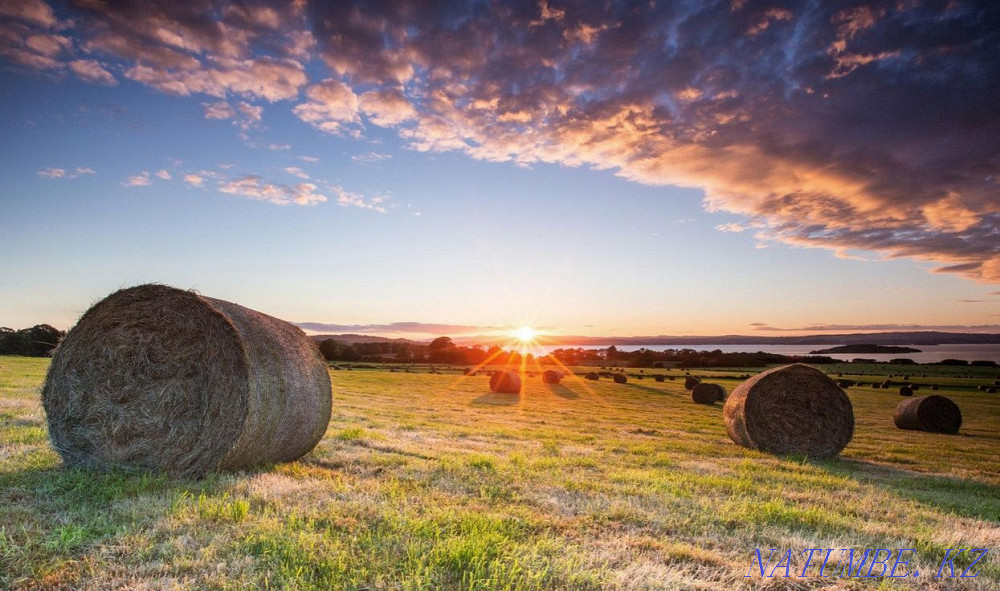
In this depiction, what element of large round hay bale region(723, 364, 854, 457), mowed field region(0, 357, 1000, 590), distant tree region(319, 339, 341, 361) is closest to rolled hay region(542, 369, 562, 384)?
large round hay bale region(723, 364, 854, 457)

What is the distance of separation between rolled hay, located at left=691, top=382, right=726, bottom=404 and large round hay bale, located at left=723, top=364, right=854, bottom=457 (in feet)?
64.6

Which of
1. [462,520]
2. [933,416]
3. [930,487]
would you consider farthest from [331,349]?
[462,520]

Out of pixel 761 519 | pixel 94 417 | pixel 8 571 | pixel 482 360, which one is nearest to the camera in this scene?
pixel 8 571

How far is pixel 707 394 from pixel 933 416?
12097 millimetres

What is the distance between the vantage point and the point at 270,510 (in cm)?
577

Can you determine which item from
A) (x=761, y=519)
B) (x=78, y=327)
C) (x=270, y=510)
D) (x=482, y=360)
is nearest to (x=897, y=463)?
(x=761, y=519)

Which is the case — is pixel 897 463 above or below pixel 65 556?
below

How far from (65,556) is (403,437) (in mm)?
8325

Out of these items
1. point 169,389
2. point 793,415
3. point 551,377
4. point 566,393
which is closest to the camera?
point 169,389

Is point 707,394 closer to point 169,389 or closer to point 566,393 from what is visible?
point 566,393

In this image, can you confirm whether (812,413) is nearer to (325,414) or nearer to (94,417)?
(325,414)

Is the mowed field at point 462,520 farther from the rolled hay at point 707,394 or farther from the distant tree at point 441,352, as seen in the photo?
the distant tree at point 441,352

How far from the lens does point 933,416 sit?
24.6 m

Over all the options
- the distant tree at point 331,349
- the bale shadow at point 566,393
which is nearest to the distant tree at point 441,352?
the distant tree at point 331,349
